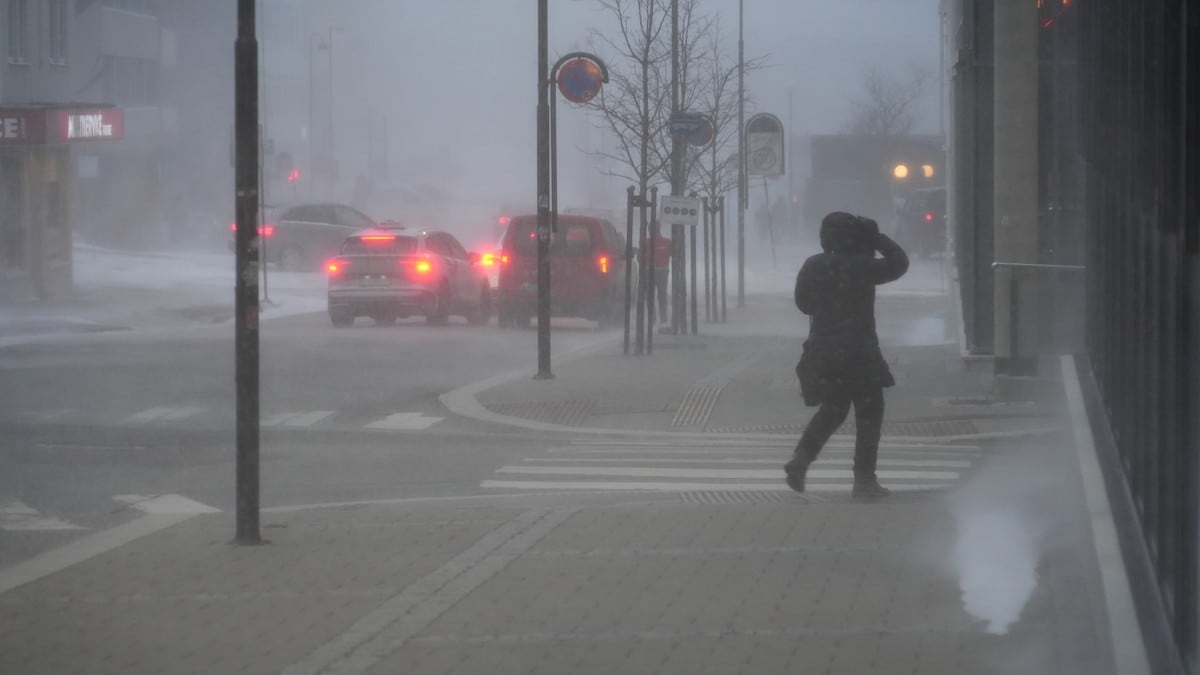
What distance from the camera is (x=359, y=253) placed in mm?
28578

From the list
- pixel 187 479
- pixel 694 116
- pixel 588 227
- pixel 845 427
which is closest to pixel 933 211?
pixel 588 227

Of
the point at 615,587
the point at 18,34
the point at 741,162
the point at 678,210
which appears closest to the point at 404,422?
the point at 678,210

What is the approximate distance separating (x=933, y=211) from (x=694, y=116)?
83.8 ft

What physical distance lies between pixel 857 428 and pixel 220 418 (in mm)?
7743

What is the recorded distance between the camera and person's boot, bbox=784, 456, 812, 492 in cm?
1019

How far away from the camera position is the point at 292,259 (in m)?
45.7

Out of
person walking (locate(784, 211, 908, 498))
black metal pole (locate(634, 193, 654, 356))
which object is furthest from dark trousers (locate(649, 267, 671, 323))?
person walking (locate(784, 211, 908, 498))

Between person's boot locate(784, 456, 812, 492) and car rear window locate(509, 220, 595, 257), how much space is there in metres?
17.7

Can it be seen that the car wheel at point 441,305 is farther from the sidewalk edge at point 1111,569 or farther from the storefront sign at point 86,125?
the sidewalk edge at point 1111,569

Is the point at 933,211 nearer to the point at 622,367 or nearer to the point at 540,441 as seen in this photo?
the point at 622,367

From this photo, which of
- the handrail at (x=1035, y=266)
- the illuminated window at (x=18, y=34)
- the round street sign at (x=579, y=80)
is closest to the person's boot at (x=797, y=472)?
the handrail at (x=1035, y=266)

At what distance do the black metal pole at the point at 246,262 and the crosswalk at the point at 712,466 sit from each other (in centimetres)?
326

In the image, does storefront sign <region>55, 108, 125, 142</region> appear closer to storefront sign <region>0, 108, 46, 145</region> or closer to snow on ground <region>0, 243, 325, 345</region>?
storefront sign <region>0, 108, 46, 145</region>

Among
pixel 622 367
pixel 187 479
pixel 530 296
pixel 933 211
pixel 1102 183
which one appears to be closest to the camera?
pixel 1102 183
